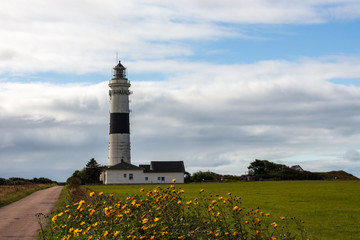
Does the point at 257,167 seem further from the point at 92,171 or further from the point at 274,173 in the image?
the point at 92,171

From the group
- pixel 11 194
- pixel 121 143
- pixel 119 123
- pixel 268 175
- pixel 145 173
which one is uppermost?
pixel 119 123

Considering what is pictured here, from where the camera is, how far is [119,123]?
80.1 m

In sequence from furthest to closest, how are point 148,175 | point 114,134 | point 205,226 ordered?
point 148,175 → point 114,134 → point 205,226

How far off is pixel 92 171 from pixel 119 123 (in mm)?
15992

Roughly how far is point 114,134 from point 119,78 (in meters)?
10.5

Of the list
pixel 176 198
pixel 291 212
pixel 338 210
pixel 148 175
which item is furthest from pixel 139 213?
pixel 148 175

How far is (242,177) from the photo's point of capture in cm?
8869

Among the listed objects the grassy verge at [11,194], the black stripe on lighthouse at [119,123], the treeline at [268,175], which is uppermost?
the black stripe on lighthouse at [119,123]

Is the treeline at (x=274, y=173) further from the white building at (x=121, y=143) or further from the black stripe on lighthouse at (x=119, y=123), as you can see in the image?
the black stripe on lighthouse at (x=119, y=123)

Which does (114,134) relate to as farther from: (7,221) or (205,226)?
(205,226)

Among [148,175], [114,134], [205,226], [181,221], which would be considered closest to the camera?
[181,221]

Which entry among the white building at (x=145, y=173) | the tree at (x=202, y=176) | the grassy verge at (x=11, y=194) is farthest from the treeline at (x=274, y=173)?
the grassy verge at (x=11, y=194)

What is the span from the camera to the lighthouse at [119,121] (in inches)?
3150

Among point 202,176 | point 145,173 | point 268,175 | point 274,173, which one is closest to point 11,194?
point 145,173
